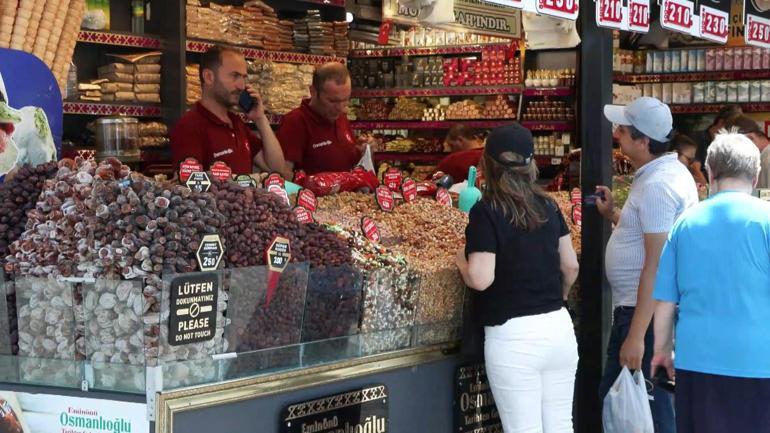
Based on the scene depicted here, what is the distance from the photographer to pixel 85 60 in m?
7.88

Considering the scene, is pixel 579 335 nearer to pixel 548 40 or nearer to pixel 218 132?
pixel 218 132

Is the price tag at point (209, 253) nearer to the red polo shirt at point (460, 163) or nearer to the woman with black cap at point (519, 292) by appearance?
the woman with black cap at point (519, 292)

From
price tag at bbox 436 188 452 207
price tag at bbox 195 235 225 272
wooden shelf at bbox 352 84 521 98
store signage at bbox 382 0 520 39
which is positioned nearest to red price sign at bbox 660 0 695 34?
store signage at bbox 382 0 520 39

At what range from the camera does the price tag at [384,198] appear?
4.79m

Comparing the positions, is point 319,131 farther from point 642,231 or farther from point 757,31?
point 757,31

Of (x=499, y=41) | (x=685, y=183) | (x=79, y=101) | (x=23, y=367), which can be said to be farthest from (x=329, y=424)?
(x=499, y=41)

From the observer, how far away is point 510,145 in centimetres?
403

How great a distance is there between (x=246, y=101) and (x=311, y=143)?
0.76m

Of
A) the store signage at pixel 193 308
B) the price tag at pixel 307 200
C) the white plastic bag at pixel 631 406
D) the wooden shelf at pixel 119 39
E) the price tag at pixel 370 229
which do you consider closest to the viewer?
the store signage at pixel 193 308

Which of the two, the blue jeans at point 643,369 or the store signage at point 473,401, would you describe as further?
the blue jeans at point 643,369

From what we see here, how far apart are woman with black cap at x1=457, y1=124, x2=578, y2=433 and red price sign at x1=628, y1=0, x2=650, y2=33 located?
176 cm

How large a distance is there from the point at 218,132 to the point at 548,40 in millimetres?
3244

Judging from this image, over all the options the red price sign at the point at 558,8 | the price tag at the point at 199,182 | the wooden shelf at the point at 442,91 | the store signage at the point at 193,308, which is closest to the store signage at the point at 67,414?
the store signage at the point at 193,308

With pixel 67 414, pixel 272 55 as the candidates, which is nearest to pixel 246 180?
pixel 67 414
